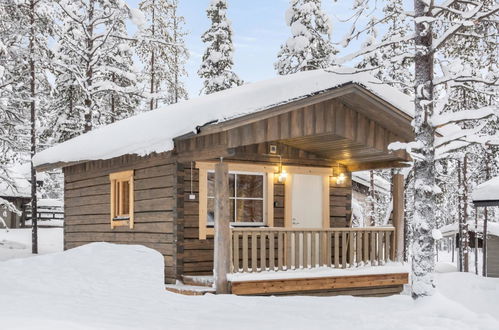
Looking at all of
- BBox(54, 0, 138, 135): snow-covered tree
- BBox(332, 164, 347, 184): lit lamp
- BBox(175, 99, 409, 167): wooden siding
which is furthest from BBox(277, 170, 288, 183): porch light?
BBox(54, 0, 138, 135): snow-covered tree

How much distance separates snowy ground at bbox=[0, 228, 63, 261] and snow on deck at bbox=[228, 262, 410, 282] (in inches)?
553

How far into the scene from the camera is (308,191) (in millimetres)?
15203

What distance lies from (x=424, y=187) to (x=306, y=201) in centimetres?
625

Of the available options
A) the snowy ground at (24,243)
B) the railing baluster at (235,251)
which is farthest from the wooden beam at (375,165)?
the snowy ground at (24,243)

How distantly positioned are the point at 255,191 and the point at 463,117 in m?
6.25

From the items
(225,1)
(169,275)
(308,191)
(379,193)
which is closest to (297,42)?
(225,1)

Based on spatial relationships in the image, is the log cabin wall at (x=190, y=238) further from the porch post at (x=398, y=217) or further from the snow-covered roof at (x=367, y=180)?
the snow-covered roof at (x=367, y=180)

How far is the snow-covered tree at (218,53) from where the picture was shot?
100 ft

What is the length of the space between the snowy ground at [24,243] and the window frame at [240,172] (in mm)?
12233

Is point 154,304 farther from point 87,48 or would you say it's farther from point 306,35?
point 306,35

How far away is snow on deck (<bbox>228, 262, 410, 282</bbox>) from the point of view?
11.5 m

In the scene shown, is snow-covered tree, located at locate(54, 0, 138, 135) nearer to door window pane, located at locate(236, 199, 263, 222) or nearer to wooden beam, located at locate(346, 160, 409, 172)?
door window pane, located at locate(236, 199, 263, 222)

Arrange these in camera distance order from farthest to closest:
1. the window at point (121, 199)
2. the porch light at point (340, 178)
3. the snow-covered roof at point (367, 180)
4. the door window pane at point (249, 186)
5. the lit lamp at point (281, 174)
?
the snow-covered roof at point (367, 180), the porch light at point (340, 178), the window at point (121, 199), the lit lamp at point (281, 174), the door window pane at point (249, 186)

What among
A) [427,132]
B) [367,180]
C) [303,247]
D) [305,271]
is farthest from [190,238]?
[367,180]
